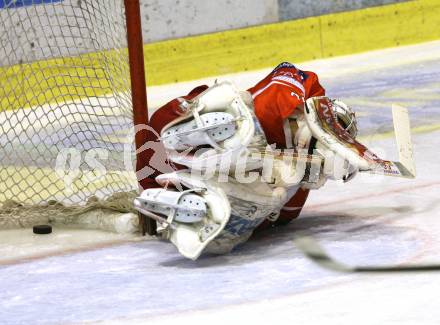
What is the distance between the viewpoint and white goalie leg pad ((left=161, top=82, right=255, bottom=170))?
2.70 m


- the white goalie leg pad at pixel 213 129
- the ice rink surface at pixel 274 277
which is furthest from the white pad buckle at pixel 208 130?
the ice rink surface at pixel 274 277

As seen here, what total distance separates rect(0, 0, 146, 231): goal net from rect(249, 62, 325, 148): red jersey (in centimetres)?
51

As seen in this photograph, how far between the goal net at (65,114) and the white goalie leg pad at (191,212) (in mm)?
502

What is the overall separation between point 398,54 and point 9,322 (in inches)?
167

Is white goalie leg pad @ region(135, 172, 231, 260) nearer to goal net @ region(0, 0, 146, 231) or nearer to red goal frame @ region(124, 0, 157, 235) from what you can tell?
red goal frame @ region(124, 0, 157, 235)

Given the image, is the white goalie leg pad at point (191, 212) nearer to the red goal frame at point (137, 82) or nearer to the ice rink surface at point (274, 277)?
the ice rink surface at point (274, 277)

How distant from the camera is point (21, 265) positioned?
2.93m

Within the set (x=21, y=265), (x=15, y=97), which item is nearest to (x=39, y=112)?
(x=15, y=97)

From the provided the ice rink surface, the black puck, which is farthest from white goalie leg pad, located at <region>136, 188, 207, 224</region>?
the black puck

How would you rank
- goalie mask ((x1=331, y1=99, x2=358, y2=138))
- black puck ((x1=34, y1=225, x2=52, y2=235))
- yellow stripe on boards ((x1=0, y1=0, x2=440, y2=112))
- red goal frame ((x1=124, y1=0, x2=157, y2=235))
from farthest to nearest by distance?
yellow stripe on boards ((x1=0, y1=0, x2=440, y2=112))
black puck ((x1=34, y1=225, x2=52, y2=235))
red goal frame ((x1=124, y1=0, x2=157, y2=235))
goalie mask ((x1=331, y1=99, x2=358, y2=138))

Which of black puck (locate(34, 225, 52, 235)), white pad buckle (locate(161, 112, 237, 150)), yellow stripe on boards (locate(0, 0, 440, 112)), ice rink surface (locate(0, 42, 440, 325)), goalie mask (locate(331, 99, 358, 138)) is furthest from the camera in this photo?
yellow stripe on boards (locate(0, 0, 440, 112))

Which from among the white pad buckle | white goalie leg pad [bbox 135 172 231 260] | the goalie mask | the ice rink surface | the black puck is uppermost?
the white pad buckle

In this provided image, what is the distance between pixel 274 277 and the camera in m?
2.58

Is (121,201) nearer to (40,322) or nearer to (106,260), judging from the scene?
(106,260)
